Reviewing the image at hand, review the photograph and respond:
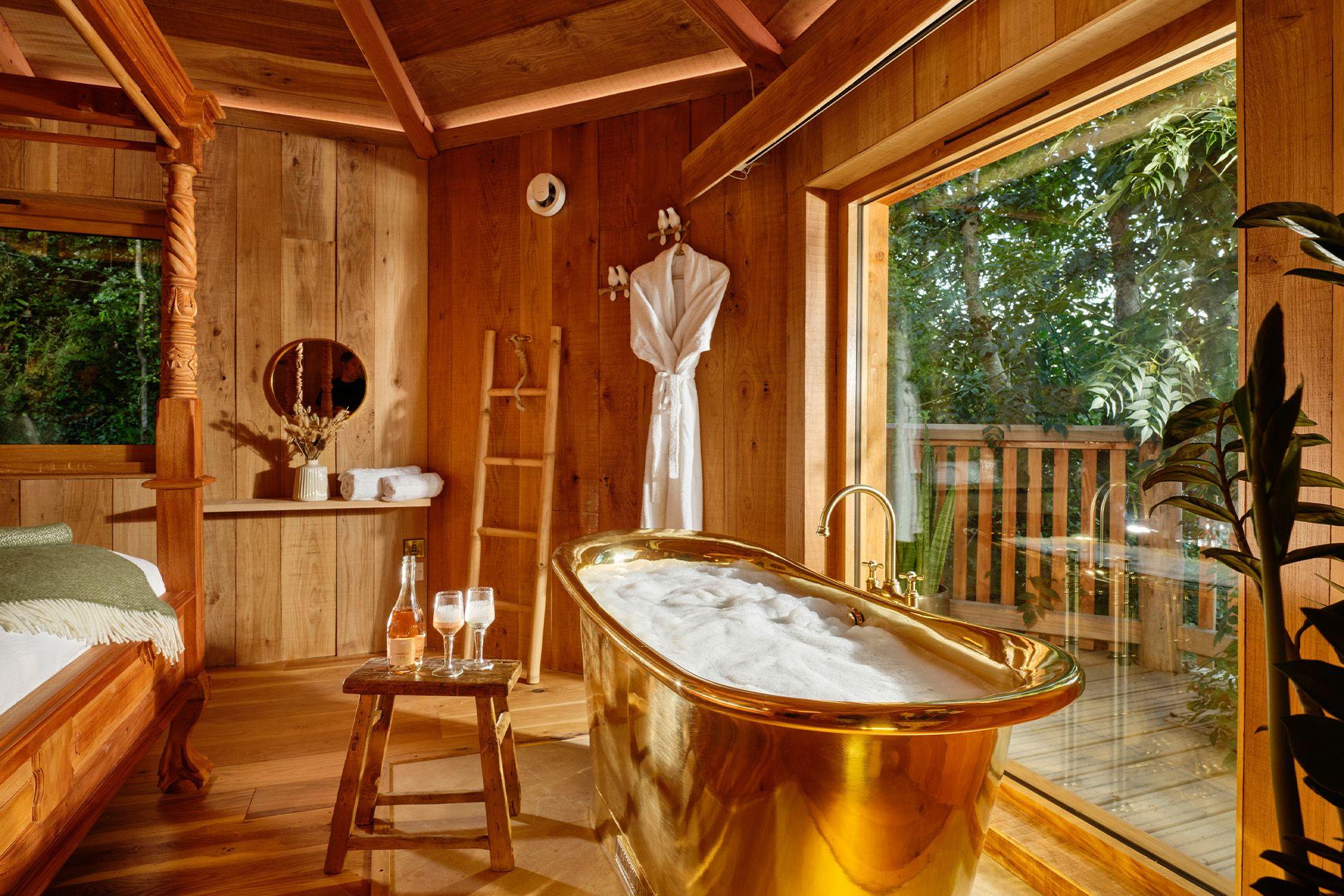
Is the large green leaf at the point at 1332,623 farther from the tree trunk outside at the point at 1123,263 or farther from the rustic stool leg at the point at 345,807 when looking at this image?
the rustic stool leg at the point at 345,807

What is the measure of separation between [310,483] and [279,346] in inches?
26.0

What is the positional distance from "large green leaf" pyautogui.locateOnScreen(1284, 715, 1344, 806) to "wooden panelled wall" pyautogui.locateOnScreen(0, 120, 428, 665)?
3544mm

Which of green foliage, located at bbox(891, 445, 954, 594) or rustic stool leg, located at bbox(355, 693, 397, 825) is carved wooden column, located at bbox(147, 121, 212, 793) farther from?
green foliage, located at bbox(891, 445, 954, 594)

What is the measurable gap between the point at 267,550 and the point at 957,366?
9.97 ft

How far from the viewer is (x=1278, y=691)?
2.81 feet

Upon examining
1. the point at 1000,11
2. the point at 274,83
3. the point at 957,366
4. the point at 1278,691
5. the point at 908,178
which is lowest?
the point at 1278,691

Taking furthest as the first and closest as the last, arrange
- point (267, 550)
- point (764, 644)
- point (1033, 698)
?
point (267, 550) → point (764, 644) → point (1033, 698)

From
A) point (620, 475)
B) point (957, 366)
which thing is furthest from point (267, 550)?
point (957, 366)

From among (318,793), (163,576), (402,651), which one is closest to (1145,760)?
(402,651)

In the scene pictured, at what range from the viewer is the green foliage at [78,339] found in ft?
10.0

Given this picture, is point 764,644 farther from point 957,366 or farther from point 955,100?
point 955,100

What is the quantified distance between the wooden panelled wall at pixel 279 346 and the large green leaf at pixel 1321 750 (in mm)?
3544

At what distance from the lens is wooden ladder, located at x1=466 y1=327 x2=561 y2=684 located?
3.29m

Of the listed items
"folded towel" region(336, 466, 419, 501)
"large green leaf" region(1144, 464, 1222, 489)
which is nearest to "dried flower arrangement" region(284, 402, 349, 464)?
"folded towel" region(336, 466, 419, 501)
